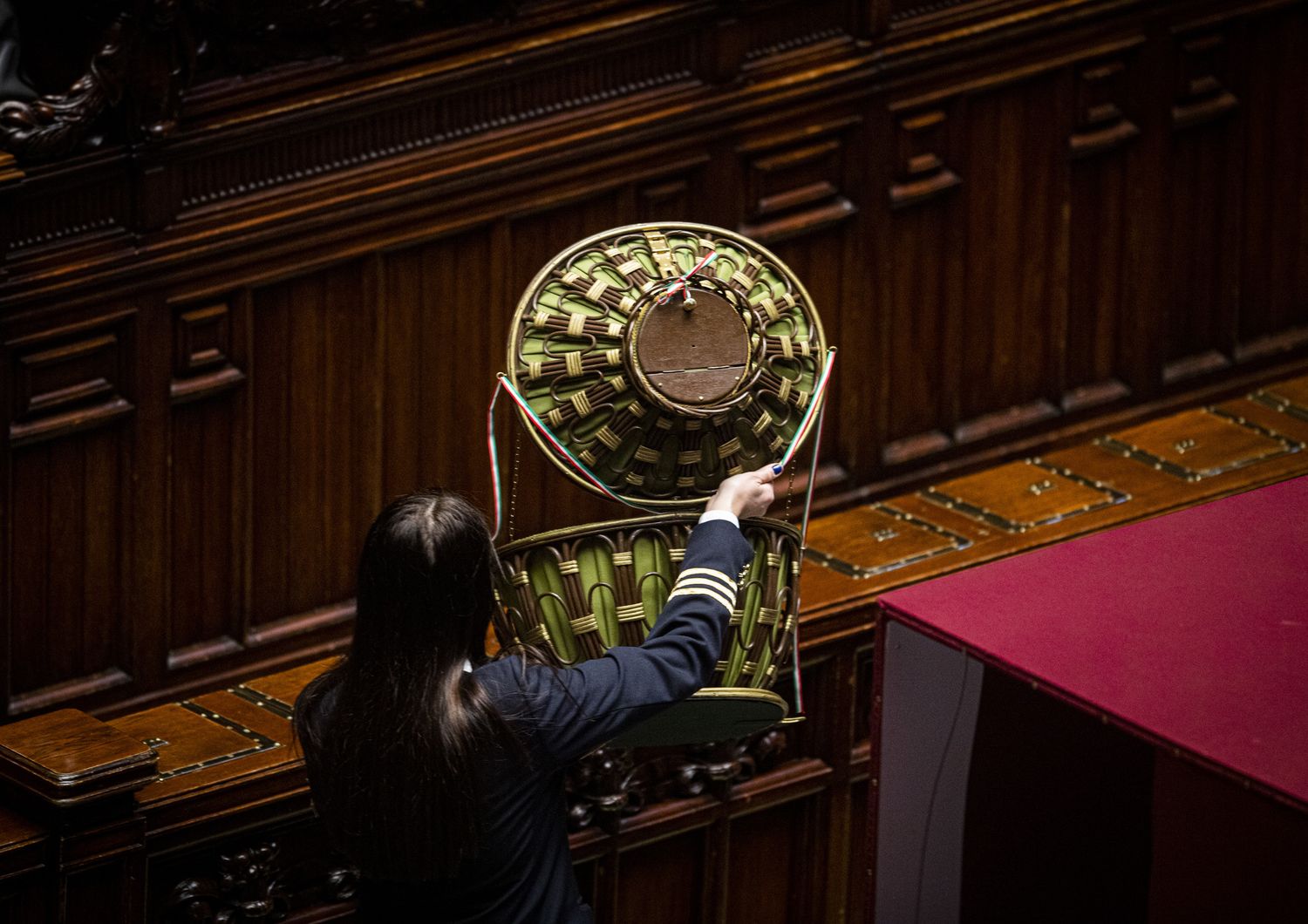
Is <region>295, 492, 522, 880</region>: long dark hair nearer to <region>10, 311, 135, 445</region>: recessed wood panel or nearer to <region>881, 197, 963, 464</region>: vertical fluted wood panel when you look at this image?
<region>10, 311, 135, 445</region>: recessed wood panel

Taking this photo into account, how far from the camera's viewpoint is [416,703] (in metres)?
2.86

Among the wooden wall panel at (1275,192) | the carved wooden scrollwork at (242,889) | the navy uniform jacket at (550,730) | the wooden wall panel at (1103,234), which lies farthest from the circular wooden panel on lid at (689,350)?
the wooden wall panel at (1275,192)

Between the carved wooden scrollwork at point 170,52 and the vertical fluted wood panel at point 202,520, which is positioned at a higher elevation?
the carved wooden scrollwork at point 170,52

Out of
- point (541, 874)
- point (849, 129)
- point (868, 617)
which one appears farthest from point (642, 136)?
Answer: point (541, 874)

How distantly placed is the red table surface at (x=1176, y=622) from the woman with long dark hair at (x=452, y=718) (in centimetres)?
34

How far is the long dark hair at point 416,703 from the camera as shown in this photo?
2850 millimetres

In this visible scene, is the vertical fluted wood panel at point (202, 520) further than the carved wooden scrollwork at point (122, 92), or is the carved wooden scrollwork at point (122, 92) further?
the vertical fluted wood panel at point (202, 520)

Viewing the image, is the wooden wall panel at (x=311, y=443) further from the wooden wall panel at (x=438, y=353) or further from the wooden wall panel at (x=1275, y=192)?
the wooden wall panel at (x=1275, y=192)

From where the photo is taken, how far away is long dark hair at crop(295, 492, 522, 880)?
2850mm

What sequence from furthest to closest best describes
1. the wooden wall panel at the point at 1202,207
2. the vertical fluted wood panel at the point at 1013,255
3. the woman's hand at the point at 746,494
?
the wooden wall panel at the point at 1202,207 → the vertical fluted wood panel at the point at 1013,255 → the woman's hand at the point at 746,494

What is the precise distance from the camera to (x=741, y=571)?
10.3 feet

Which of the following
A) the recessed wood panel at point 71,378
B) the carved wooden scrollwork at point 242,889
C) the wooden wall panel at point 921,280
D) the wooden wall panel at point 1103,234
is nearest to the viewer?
the carved wooden scrollwork at point 242,889

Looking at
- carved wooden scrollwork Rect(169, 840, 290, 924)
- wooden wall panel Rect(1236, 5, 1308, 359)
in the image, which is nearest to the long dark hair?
carved wooden scrollwork Rect(169, 840, 290, 924)

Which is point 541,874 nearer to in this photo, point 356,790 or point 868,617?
point 356,790
